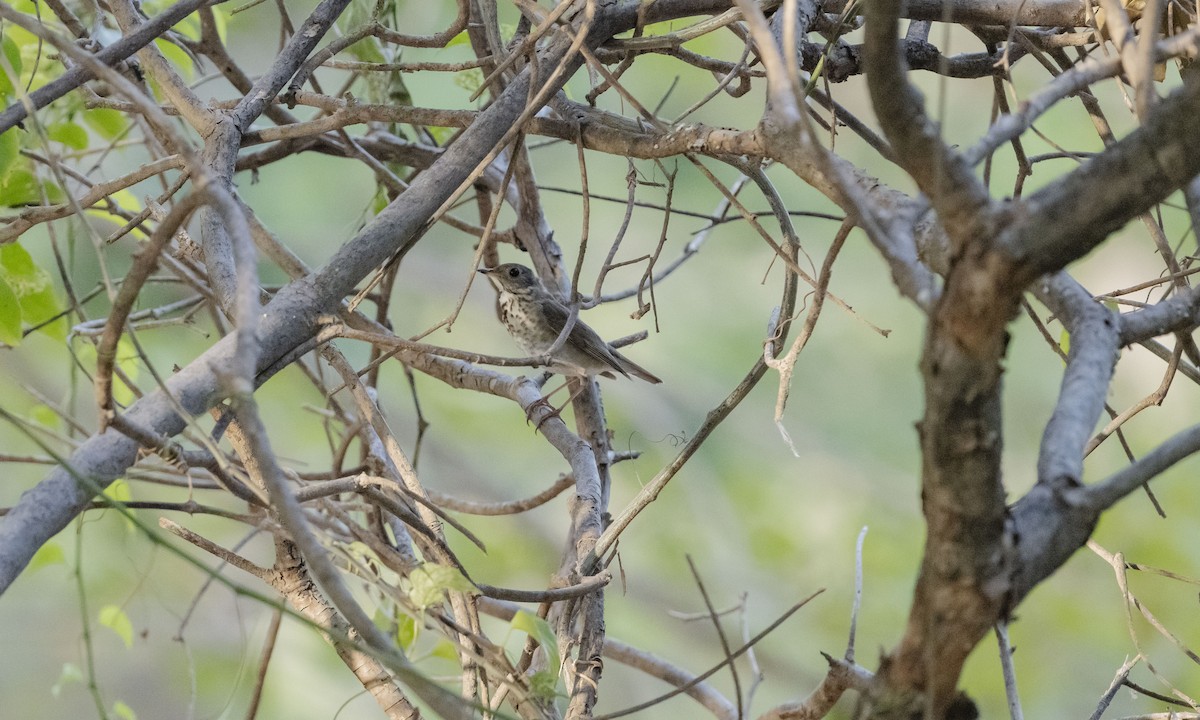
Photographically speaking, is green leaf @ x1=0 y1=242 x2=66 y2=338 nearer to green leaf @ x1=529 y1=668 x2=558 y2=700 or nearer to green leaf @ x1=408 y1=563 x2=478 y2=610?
green leaf @ x1=408 y1=563 x2=478 y2=610

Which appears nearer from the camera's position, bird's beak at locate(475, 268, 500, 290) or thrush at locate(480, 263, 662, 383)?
bird's beak at locate(475, 268, 500, 290)

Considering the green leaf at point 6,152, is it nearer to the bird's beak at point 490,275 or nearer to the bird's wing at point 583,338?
the bird's beak at point 490,275

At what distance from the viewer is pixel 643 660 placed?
2.31 metres

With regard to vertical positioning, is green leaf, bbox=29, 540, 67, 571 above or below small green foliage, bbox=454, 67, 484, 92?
below

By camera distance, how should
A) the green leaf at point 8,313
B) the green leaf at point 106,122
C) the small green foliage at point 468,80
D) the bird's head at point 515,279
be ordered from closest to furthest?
the green leaf at point 8,313 < the small green foliage at point 468,80 < the green leaf at point 106,122 < the bird's head at point 515,279

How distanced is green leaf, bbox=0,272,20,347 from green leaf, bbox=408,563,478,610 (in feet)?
3.23

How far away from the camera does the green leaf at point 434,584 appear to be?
121 cm

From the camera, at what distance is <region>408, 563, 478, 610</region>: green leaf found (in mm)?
1211

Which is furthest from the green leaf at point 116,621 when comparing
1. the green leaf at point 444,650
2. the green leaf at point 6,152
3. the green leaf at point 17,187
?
the green leaf at point 444,650

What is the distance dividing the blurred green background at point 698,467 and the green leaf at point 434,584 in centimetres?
297

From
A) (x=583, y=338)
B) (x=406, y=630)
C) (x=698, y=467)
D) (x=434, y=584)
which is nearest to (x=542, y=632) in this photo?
(x=434, y=584)

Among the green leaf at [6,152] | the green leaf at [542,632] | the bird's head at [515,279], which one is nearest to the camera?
the green leaf at [542,632]

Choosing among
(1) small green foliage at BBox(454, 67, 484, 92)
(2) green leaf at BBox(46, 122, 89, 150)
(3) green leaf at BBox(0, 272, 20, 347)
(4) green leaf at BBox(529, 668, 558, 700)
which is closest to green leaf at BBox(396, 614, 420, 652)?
(4) green leaf at BBox(529, 668, 558, 700)

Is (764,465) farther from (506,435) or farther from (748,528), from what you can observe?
(506,435)
